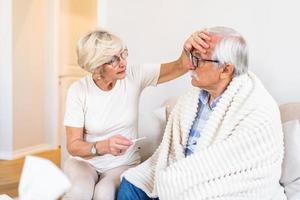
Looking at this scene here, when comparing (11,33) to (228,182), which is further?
(11,33)

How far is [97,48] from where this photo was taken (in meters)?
1.89

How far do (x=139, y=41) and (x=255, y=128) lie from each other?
1.48 metres

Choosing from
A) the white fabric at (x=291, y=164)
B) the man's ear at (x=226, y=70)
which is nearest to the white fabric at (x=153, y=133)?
the man's ear at (x=226, y=70)

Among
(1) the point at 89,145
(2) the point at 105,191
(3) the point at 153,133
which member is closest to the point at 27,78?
(3) the point at 153,133

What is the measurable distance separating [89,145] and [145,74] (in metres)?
0.49

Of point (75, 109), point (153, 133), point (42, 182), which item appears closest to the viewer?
point (42, 182)

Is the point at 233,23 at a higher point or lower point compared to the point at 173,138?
higher

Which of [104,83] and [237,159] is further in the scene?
[104,83]

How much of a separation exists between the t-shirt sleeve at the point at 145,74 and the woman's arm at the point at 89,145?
40 cm

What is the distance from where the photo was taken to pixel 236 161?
1523 millimetres

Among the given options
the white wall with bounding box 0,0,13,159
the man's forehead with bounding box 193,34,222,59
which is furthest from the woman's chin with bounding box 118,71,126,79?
the white wall with bounding box 0,0,13,159

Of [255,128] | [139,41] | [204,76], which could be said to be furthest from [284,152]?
[139,41]

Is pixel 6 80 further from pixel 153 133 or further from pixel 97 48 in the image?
pixel 97 48

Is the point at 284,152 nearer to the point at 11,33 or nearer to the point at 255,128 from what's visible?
the point at 255,128
